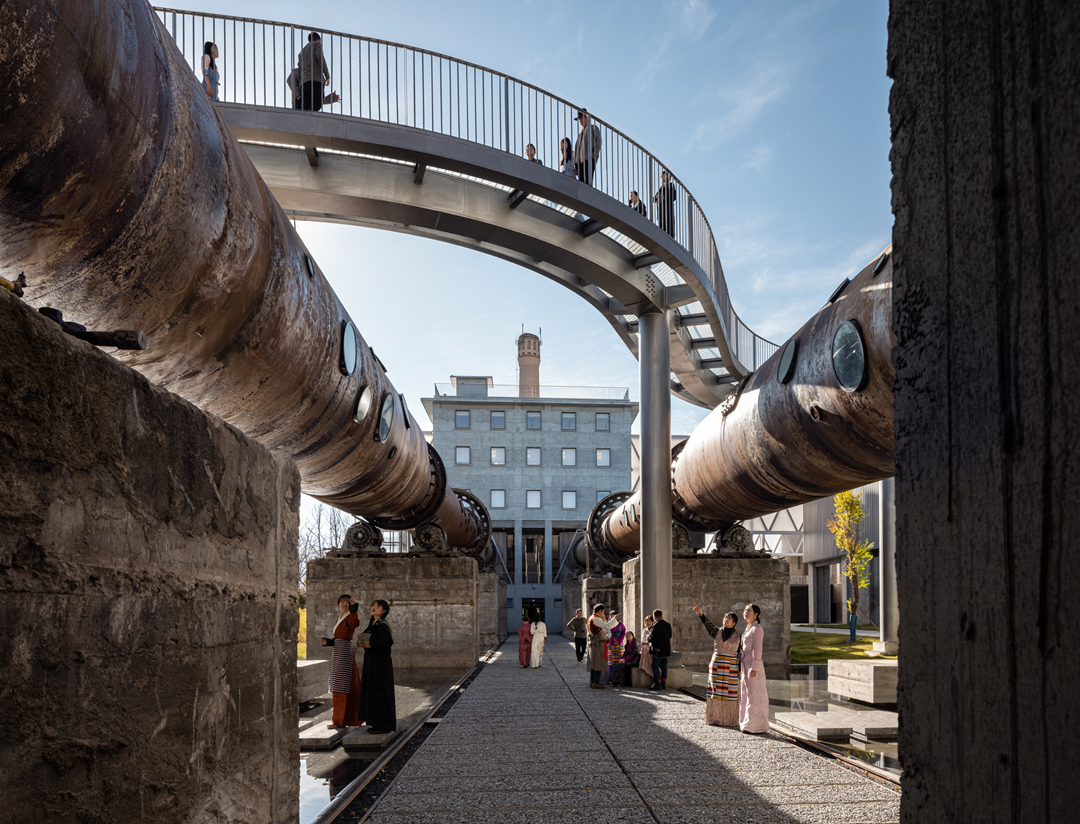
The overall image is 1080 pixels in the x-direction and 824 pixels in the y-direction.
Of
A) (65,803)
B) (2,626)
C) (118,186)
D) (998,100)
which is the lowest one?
(65,803)

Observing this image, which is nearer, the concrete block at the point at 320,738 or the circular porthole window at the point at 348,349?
the circular porthole window at the point at 348,349

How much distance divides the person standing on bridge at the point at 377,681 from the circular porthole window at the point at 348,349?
8.86ft

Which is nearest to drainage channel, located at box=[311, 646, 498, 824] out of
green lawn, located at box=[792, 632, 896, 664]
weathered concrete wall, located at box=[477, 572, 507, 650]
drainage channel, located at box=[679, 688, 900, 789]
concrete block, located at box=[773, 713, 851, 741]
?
drainage channel, located at box=[679, 688, 900, 789]

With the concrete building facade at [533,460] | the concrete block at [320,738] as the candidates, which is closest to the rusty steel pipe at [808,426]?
the concrete block at [320,738]

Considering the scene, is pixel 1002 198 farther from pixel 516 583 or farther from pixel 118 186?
pixel 516 583

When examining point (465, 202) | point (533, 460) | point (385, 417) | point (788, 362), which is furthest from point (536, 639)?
point (533, 460)

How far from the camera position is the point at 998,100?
1.17 m

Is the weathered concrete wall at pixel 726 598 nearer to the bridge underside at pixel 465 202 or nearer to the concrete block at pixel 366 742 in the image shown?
the bridge underside at pixel 465 202

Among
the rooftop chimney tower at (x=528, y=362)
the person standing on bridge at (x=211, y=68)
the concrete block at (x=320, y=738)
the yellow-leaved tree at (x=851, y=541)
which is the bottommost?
the concrete block at (x=320, y=738)

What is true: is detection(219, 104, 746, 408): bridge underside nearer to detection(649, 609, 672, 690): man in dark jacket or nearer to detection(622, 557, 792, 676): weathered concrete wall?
detection(622, 557, 792, 676): weathered concrete wall

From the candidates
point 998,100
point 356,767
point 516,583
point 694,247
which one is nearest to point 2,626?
point 998,100

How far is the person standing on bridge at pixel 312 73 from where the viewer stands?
7.37 m

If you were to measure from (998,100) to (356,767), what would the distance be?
21.5ft

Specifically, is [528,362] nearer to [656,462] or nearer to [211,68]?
[656,462]
